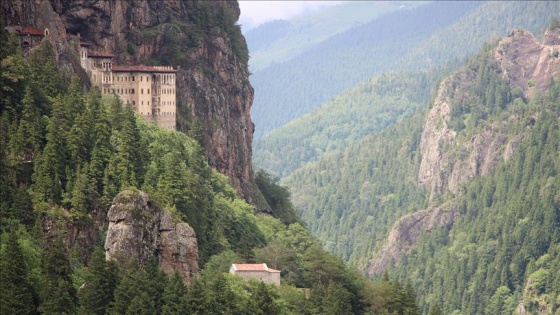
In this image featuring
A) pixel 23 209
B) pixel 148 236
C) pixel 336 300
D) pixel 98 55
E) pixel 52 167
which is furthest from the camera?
pixel 98 55

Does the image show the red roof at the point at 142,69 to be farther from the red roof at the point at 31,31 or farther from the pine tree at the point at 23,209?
the pine tree at the point at 23,209

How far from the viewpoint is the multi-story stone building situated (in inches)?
5507

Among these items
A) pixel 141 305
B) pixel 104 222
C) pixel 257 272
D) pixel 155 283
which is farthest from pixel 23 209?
pixel 257 272

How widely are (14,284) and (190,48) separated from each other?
5255 cm

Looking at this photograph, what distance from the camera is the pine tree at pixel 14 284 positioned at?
105312mm

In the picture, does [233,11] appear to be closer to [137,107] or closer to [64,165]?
[137,107]

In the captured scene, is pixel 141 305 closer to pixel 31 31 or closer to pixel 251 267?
pixel 251 267

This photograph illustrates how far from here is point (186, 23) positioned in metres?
158

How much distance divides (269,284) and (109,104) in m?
21.9

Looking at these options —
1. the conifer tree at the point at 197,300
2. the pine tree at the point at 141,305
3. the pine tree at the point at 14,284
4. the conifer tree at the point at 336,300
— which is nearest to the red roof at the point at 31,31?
the pine tree at the point at 14,284

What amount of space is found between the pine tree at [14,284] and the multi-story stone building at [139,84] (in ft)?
110

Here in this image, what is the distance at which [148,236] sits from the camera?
382ft

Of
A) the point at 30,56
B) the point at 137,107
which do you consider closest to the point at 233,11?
the point at 137,107

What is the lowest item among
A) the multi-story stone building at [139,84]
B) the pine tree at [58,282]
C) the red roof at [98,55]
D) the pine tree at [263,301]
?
the pine tree at [263,301]
